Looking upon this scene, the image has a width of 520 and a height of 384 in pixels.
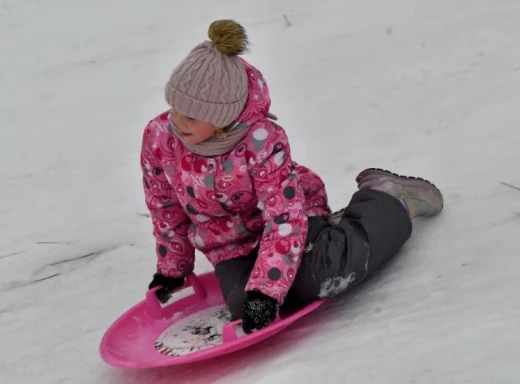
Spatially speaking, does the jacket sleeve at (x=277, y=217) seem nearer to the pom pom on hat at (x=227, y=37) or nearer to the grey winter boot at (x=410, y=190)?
the pom pom on hat at (x=227, y=37)

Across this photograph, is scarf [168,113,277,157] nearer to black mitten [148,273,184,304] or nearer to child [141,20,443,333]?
child [141,20,443,333]

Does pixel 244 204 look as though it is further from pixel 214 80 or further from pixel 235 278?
pixel 214 80

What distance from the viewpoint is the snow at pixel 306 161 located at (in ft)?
5.99

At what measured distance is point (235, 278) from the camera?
2234mm

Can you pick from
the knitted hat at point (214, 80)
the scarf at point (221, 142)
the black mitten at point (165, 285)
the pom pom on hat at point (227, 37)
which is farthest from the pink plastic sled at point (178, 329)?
the pom pom on hat at point (227, 37)

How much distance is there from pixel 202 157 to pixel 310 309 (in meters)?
0.51

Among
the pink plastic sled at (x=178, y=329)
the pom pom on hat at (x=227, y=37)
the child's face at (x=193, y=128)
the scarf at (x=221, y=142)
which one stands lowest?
the pink plastic sled at (x=178, y=329)

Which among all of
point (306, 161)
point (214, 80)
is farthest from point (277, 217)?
point (306, 161)

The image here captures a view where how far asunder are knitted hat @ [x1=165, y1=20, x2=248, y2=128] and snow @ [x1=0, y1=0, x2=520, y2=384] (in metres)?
0.65

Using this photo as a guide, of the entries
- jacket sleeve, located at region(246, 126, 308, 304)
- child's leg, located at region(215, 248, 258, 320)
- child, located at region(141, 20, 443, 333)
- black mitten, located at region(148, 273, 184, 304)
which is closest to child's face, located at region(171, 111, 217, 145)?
child, located at region(141, 20, 443, 333)

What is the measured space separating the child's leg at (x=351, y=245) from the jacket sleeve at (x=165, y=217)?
16.6 inches

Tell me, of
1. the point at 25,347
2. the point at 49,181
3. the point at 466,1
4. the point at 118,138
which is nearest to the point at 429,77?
the point at 466,1

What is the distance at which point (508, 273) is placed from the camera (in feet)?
6.39

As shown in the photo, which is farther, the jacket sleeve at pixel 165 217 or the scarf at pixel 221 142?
the jacket sleeve at pixel 165 217
